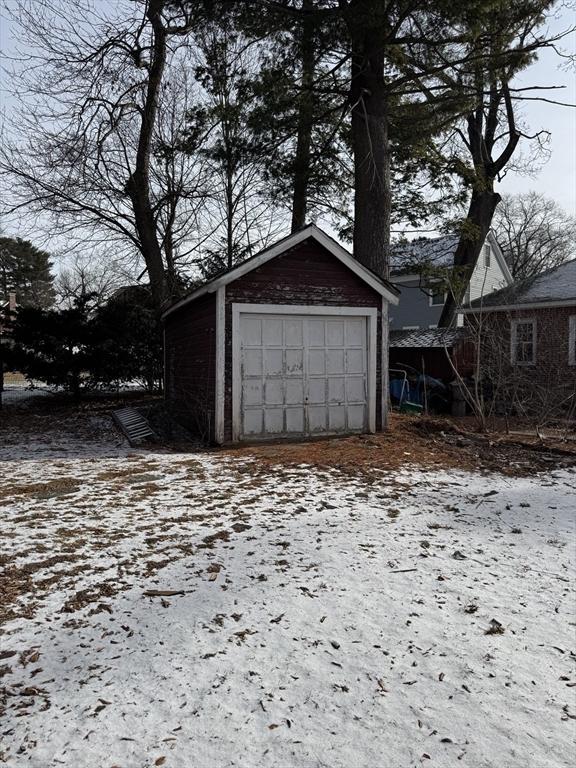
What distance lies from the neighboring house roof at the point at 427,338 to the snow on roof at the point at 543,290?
1.45 m

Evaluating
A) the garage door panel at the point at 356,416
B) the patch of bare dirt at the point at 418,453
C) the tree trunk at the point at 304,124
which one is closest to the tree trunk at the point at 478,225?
the tree trunk at the point at 304,124

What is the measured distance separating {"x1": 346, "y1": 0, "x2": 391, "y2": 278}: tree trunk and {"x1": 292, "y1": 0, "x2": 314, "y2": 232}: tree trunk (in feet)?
3.30

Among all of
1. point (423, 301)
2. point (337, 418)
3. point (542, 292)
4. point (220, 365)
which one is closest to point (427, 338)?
point (542, 292)

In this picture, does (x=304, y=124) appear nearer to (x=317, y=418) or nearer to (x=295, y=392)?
(x=295, y=392)

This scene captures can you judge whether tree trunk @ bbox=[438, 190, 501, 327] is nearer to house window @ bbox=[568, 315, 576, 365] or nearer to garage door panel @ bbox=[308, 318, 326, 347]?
house window @ bbox=[568, 315, 576, 365]

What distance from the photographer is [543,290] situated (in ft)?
54.7

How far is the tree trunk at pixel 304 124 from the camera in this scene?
10680 mm

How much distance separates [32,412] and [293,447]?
28.1ft

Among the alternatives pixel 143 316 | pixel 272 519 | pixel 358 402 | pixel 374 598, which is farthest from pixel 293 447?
pixel 143 316

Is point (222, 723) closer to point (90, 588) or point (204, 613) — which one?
point (204, 613)

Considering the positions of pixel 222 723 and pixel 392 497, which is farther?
pixel 392 497

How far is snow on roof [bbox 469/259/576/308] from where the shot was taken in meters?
16.0

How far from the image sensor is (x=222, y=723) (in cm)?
230

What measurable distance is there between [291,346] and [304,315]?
1.94 feet
